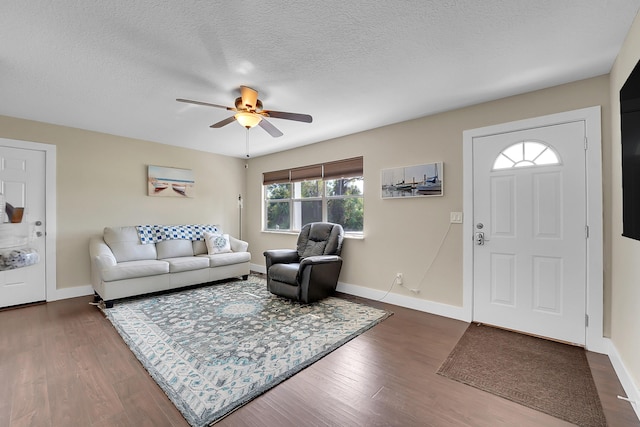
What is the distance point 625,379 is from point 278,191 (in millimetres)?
4795

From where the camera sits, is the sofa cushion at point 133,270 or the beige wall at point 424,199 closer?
the beige wall at point 424,199

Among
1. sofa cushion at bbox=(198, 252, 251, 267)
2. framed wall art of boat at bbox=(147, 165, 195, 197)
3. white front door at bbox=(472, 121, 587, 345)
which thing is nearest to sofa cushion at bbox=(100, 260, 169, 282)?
sofa cushion at bbox=(198, 252, 251, 267)

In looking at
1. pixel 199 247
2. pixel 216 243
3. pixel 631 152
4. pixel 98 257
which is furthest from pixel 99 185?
pixel 631 152

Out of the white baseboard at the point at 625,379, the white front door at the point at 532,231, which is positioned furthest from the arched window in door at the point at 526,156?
the white baseboard at the point at 625,379

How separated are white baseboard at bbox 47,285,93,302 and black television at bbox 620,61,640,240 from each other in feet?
18.8

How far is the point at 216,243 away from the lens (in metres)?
4.69

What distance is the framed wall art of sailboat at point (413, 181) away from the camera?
10.7 feet

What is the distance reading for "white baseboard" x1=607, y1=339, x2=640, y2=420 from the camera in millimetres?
1670

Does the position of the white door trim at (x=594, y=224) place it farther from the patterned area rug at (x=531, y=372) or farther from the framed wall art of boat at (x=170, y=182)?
the framed wall art of boat at (x=170, y=182)

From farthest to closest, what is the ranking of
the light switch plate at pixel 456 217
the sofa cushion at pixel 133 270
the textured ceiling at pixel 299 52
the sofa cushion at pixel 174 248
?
the sofa cushion at pixel 174 248
the sofa cushion at pixel 133 270
the light switch plate at pixel 456 217
the textured ceiling at pixel 299 52

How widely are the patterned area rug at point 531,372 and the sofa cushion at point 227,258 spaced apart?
3409mm

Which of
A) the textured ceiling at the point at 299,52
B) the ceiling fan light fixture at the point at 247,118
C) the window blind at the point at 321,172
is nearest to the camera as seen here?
the textured ceiling at the point at 299,52

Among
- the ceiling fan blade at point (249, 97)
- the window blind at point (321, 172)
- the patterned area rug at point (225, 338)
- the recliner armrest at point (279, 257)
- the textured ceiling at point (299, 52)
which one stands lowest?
the patterned area rug at point (225, 338)

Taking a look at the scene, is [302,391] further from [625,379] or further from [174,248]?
[174,248]
